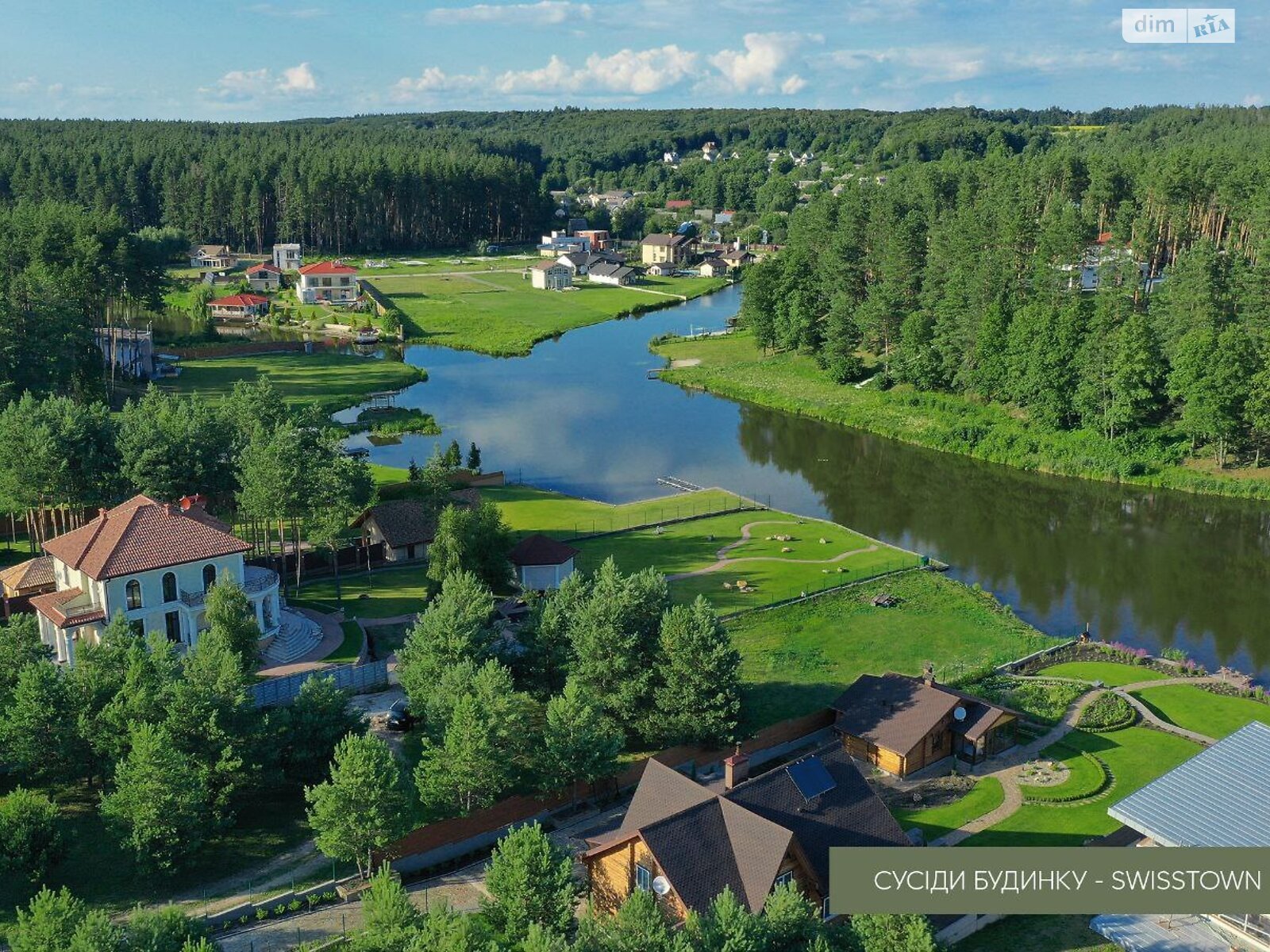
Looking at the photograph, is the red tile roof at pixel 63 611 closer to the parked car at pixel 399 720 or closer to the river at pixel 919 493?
the parked car at pixel 399 720

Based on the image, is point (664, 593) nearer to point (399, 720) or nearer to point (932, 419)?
point (399, 720)

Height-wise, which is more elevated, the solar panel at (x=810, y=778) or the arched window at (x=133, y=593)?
the arched window at (x=133, y=593)

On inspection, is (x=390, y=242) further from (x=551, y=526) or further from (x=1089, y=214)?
(x=551, y=526)

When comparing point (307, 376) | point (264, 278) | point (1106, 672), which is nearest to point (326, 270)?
point (264, 278)

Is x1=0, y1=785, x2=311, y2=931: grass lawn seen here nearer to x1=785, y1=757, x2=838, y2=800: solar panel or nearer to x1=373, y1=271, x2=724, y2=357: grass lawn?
x1=785, y1=757, x2=838, y2=800: solar panel

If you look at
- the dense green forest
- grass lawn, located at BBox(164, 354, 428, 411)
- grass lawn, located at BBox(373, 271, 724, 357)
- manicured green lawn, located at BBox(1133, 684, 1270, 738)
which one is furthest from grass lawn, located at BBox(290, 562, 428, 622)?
grass lawn, located at BBox(373, 271, 724, 357)

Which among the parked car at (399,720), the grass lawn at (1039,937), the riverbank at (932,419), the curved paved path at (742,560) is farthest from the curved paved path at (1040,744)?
the riverbank at (932,419)
